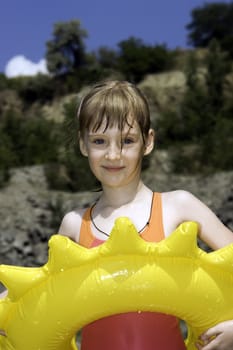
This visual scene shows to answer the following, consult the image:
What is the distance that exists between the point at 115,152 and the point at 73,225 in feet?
1.04

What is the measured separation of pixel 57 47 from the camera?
115 feet

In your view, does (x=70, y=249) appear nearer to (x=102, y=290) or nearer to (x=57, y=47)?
(x=102, y=290)

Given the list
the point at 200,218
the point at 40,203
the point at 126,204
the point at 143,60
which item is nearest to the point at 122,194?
the point at 126,204

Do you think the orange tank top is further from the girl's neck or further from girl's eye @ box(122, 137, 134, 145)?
girl's eye @ box(122, 137, 134, 145)

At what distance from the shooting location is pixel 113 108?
2.03 meters

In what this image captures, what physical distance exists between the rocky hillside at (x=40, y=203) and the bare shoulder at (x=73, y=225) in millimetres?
10045

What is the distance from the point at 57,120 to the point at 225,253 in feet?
88.0

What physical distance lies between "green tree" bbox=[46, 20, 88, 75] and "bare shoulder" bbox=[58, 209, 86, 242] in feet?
100

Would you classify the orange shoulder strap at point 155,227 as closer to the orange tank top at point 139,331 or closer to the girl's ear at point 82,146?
the orange tank top at point 139,331

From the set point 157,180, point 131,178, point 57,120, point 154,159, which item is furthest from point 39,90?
point 131,178

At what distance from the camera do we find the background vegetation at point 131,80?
1616 cm

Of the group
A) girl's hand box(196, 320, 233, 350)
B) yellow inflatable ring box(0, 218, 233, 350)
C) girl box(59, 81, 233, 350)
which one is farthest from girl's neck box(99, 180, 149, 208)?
girl's hand box(196, 320, 233, 350)

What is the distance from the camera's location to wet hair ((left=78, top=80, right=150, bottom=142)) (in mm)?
2033

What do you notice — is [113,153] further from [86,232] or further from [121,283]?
[121,283]
